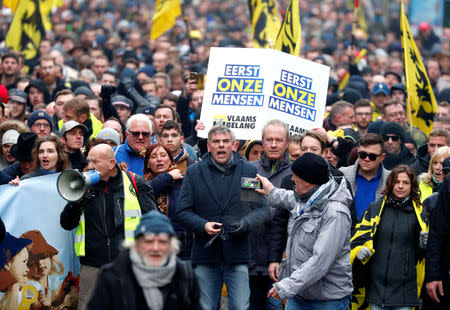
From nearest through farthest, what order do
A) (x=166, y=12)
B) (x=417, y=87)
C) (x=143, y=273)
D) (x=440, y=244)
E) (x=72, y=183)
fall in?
1. (x=143, y=273)
2. (x=72, y=183)
3. (x=440, y=244)
4. (x=417, y=87)
5. (x=166, y=12)

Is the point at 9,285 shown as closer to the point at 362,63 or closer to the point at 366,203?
the point at 366,203

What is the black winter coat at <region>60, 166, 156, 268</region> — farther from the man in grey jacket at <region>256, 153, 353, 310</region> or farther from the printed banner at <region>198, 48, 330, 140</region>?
the printed banner at <region>198, 48, 330, 140</region>

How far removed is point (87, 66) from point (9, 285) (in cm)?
871

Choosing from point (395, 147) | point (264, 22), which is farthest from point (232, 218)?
point (264, 22)

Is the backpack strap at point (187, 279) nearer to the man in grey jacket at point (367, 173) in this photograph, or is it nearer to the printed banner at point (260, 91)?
the man in grey jacket at point (367, 173)

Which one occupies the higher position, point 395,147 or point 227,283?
point 395,147

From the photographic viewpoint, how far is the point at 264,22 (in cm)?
1473

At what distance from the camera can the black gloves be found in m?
7.78

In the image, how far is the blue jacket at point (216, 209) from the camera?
7.93 metres

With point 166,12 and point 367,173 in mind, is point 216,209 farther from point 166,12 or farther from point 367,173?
point 166,12

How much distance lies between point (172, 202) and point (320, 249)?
208 centimetres

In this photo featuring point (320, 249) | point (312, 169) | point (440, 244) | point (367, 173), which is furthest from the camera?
point (367, 173)

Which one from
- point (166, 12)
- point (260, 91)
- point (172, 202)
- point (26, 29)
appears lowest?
point (172, 202)

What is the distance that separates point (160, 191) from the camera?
858 centimetres
